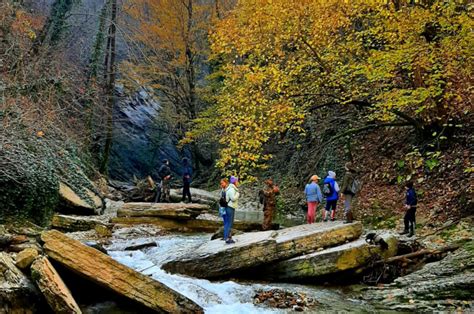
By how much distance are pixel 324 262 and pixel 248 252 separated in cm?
165

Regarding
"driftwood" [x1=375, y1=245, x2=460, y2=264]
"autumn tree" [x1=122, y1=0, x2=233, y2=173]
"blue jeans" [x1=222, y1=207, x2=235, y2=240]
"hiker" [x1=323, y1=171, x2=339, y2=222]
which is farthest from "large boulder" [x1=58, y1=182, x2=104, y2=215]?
"autumn tree" [x1=122, y1=0, x2=233, y2=173]

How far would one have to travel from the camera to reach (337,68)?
14891 mm

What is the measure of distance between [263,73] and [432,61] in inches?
214

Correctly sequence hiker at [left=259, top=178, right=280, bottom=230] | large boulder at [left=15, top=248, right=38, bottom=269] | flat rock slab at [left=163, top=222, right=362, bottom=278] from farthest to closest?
hiker at [left=259, top=178, right=280, bottom=230]
flat rock slab at [left=163, top=222, right=362, bottom=278]
large boulder at [left=15, top=248, right=38, bottom=269]

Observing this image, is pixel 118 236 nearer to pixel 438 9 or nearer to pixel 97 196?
pixel 97 196

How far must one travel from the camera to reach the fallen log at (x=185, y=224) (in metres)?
14.8

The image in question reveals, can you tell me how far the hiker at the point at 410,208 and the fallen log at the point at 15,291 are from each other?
8858 mm

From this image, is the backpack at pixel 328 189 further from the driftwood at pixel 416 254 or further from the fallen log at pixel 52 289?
the fallen log at pixel 52 289

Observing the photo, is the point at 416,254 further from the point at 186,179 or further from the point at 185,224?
the point at 186,179

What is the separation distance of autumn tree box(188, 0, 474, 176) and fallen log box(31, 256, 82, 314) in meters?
8.24

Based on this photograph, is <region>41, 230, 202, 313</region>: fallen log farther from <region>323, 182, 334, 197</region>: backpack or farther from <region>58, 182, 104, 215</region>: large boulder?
<region>323, 182, 334, 197</region>: backpack

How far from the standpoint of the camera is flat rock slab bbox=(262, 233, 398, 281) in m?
9.34

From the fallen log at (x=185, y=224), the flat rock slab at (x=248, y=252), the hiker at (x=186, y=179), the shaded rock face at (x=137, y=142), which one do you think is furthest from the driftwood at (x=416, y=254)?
the shaded rock face at (x=137, y=142)

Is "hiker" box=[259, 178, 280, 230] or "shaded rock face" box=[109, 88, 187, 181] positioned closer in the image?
"hiker" box=[259, 178, 280, 230]
